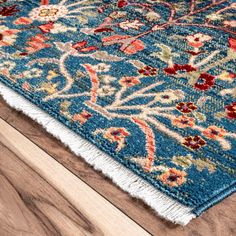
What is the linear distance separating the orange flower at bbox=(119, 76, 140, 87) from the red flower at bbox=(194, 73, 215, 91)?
18 centimetres

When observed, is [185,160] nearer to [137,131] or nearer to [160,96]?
[137,131]

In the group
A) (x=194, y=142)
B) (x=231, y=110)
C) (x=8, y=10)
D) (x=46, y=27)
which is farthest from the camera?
(x=8, y=10)

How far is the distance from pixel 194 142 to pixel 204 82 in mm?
310

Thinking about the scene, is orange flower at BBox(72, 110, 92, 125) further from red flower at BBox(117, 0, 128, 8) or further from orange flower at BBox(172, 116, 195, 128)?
red flower at BBox(117, 0, 128, 8)

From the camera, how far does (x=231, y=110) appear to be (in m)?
1.41

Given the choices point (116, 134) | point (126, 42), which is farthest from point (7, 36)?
point (116, 134)

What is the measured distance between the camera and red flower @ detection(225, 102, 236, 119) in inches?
54.5

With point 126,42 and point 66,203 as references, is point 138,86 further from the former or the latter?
point 66,203

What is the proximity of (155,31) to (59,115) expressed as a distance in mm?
612

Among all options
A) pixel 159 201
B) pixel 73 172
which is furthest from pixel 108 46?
pixel 159 201

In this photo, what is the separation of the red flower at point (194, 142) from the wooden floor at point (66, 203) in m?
0.17

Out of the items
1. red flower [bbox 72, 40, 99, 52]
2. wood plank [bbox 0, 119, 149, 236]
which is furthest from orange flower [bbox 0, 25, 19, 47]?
wood plank [bbox 0, 119, 149, 236]

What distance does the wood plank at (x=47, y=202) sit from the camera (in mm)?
1090

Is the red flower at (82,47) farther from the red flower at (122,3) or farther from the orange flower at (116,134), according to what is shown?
the orange flower at (116,134)
